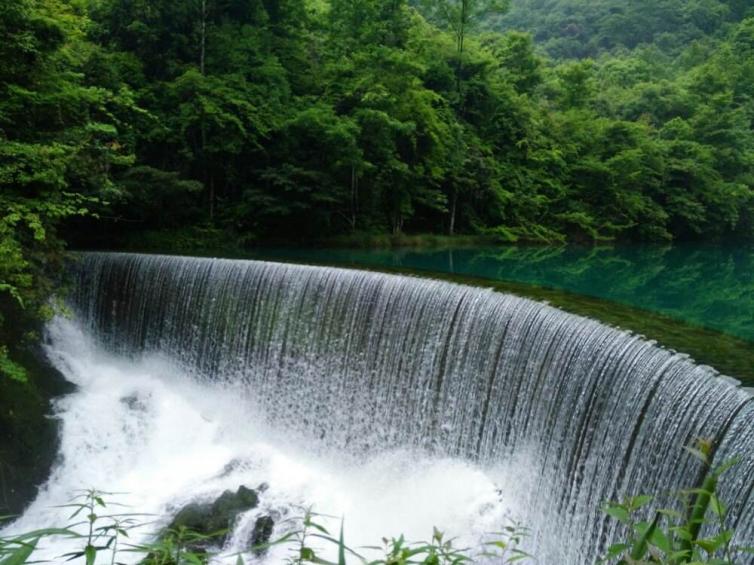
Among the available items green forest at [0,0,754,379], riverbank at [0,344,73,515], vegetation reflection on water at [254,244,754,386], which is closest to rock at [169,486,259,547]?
riverbank at [0,344,73,515]

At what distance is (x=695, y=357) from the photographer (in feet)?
18.2

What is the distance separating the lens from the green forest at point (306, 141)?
29.5ft

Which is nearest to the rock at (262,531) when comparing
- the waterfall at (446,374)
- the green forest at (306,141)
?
the waterfall at (446,374)

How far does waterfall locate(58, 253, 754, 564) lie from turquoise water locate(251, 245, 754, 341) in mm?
2263

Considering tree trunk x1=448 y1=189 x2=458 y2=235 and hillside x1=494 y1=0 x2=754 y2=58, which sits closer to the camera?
tree trunk x1=448 y1=189 x2=458 y2=235

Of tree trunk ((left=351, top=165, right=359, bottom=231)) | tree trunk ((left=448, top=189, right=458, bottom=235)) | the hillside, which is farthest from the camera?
the hillside

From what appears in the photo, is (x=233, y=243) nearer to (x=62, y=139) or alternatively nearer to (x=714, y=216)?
(x=62, y=139)

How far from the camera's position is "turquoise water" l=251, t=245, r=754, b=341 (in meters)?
11.1

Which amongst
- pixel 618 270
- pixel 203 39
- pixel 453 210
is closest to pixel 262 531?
pixel 618 270

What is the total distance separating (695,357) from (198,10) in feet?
52.8

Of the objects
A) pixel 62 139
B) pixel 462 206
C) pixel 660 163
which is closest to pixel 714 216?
pixel 660 163

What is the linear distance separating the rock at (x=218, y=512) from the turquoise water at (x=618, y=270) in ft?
16.1

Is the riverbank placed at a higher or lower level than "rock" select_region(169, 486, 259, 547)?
higher

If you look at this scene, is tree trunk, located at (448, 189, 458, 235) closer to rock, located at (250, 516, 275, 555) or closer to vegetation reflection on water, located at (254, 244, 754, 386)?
vegetation reflection on water, located at (254, 244, 754, 386)
